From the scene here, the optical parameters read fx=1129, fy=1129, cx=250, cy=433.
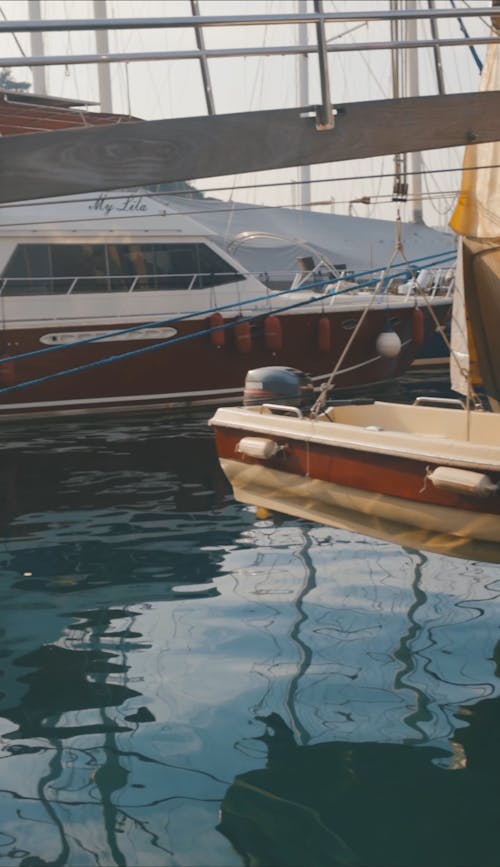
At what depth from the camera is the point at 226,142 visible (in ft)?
16.6

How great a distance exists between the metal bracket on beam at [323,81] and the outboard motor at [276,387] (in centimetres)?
452

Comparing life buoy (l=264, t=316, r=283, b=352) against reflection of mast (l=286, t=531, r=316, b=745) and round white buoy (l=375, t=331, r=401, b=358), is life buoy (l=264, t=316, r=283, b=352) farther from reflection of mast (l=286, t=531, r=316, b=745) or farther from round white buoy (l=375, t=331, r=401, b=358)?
reflection of mast (l=286, t=531, r=316, b=745)

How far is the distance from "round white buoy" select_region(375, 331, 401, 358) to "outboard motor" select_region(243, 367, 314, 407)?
28.1ft

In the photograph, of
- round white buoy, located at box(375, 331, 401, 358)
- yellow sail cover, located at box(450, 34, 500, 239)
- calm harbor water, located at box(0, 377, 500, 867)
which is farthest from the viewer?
round white buoy, located at box(375, 331, 401, 358)

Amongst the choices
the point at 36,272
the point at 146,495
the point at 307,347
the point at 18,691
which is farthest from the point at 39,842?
the point at 307,347

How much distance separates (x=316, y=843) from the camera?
429cm

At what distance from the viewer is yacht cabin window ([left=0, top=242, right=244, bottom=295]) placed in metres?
16.1

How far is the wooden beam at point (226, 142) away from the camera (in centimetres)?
484

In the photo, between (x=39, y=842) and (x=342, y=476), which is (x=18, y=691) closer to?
(x=39, y=842)

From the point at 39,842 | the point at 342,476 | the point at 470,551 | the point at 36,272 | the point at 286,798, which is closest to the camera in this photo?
the point at 39,842

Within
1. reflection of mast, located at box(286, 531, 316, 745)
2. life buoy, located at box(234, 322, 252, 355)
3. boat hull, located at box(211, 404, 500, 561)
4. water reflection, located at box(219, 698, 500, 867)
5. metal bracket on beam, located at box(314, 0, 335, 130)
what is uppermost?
metal bracket on beam, located at box(314, 0, 335, 130)

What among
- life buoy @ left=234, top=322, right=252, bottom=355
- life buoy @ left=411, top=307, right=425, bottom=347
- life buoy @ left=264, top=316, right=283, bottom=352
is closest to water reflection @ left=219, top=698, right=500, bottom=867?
life buoy @ left=234, top=322, right=252, bottom=355

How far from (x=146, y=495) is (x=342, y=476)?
3.96 meters

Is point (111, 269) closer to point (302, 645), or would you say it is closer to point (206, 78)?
point (206, 78)
